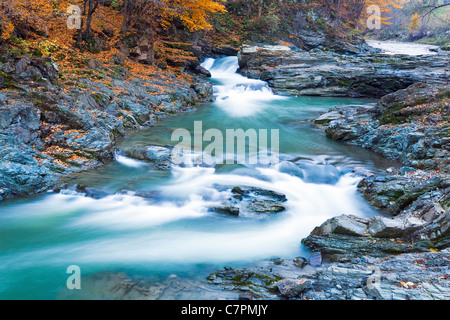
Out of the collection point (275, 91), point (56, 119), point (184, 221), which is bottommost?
point (184, 221)

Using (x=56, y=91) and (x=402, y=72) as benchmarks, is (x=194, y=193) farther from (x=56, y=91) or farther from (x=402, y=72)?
(x=402, y=72)

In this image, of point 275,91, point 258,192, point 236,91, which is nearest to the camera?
point 258,192

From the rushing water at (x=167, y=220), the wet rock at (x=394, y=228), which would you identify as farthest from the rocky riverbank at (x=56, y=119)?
the wet rock at (x=394, y=228)

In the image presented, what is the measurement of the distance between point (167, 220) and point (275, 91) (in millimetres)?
15169

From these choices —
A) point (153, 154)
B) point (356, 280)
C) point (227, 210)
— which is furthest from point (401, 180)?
point (153, 154)

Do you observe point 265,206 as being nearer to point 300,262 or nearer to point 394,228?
point 300,262

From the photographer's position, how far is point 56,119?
815 cm

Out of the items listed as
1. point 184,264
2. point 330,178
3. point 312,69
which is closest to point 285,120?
point 330,178

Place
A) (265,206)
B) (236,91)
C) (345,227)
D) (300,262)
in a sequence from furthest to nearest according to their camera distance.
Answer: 1. (236,91)
2. (265,206)
3. (345,227)
4. (300,262)

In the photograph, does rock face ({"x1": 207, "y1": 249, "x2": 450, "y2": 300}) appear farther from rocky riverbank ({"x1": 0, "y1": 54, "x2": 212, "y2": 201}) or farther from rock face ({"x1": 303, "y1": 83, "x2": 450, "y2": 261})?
rocky riverbank ({"x1": 0, "y1": 54, "x2": 212, "y2": 201})

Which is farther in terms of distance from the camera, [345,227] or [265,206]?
[265,206]

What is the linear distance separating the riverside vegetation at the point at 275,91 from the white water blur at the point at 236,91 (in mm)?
973

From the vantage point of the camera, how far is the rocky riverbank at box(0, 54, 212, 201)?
6473 millimetres

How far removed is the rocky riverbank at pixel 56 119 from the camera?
647 cm
